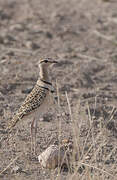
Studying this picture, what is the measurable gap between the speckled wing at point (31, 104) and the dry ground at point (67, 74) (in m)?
0.26

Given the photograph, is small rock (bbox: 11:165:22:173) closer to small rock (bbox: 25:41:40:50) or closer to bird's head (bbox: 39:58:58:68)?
bird's head (bbox: 39:58:58:68)

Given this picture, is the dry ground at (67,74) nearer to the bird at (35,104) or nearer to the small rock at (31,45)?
the small rock at (31,45)

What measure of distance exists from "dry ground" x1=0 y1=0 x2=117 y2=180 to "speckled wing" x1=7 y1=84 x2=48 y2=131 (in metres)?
0.26

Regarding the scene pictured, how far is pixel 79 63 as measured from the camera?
7074mm

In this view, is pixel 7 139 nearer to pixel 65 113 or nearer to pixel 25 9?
pixel 65 113

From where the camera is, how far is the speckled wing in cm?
461

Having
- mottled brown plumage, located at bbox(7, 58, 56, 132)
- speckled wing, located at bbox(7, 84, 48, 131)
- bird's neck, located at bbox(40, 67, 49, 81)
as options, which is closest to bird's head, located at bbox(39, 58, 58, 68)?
bird's neck, located at bbox(40, 67, 49, 81)

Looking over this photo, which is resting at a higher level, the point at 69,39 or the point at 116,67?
the point at 69,39

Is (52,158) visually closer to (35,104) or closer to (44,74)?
(35,104)

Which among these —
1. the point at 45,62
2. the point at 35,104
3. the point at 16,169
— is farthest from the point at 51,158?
the point at 45,62

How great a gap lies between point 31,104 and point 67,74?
212 centimetres

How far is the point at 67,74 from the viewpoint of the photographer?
6.75 metres

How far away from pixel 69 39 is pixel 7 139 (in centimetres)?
371

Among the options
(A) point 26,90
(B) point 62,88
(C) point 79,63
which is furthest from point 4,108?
(C) point 79,63
